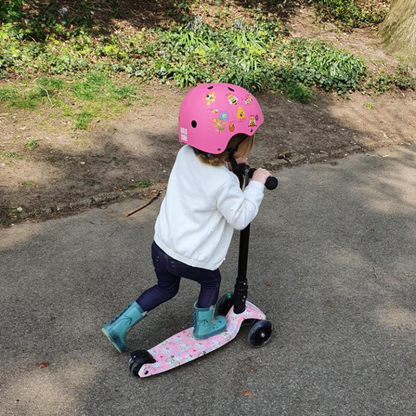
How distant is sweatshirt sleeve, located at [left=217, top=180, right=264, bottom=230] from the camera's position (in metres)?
2.64

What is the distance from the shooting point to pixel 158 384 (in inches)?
114

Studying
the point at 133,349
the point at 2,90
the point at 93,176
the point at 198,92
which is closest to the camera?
the point at 198,92

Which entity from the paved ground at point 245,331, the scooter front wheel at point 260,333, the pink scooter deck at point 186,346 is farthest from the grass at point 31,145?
the scooter front wheel at point 260,333

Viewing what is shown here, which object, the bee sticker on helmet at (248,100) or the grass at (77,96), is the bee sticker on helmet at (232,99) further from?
the grass at (77,96)

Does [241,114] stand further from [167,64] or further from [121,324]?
[167,64]

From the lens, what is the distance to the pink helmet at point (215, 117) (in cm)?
258

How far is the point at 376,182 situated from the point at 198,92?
356 centimetres

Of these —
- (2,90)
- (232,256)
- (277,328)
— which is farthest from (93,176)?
(277,328)

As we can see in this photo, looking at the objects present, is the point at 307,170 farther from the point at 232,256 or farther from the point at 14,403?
the point at 14,403

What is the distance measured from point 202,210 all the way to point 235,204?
18 centimetres

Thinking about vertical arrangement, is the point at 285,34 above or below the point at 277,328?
above

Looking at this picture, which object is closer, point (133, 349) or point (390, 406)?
point (390, 406)

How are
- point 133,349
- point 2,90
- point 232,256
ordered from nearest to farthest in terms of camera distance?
point 133,349 < point 232,256 < point 2,90

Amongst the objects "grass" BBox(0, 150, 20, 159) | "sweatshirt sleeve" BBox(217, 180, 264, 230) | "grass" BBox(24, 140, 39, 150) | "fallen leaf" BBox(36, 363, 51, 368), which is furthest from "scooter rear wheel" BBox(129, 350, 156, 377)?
"grass" BBox(24, 140, 39, 150)
